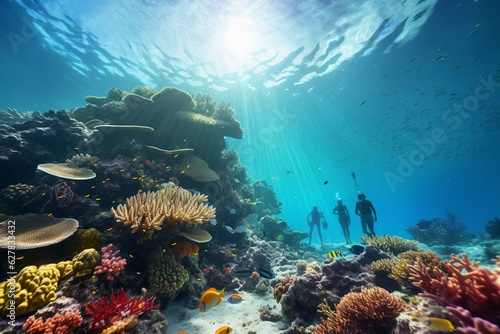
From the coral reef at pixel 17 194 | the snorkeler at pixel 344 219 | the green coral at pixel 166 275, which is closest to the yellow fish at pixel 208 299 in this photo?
the green coral at pixel 166 275

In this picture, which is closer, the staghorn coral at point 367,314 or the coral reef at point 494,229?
the staghorn coral at point 367,314

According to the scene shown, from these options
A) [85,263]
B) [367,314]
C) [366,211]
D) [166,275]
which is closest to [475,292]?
[367,314]

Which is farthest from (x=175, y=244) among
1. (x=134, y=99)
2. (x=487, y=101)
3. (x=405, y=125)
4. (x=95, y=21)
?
(x=487, y=101)

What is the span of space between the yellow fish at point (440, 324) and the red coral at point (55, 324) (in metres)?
4.56

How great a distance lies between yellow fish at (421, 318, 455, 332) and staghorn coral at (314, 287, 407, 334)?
93 cm

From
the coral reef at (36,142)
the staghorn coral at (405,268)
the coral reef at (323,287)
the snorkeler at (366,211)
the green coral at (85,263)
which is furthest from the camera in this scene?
the snorkeler at (366,211)

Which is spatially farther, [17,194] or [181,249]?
[17,194]

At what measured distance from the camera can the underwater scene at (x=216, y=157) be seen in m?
3.44

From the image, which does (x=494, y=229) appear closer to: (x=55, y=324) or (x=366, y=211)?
(x=366, y=211)

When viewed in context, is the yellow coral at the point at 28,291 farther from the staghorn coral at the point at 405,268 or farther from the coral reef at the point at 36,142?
the staghorn coral at the point at 405,268

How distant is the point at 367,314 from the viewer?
337cm

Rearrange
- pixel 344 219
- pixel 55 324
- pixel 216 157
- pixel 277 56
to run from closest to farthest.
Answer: pixel 55 324
pixel 216 157
pixel 344 219
pixel 277 56

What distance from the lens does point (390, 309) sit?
3357mm

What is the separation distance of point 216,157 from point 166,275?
6883mm
